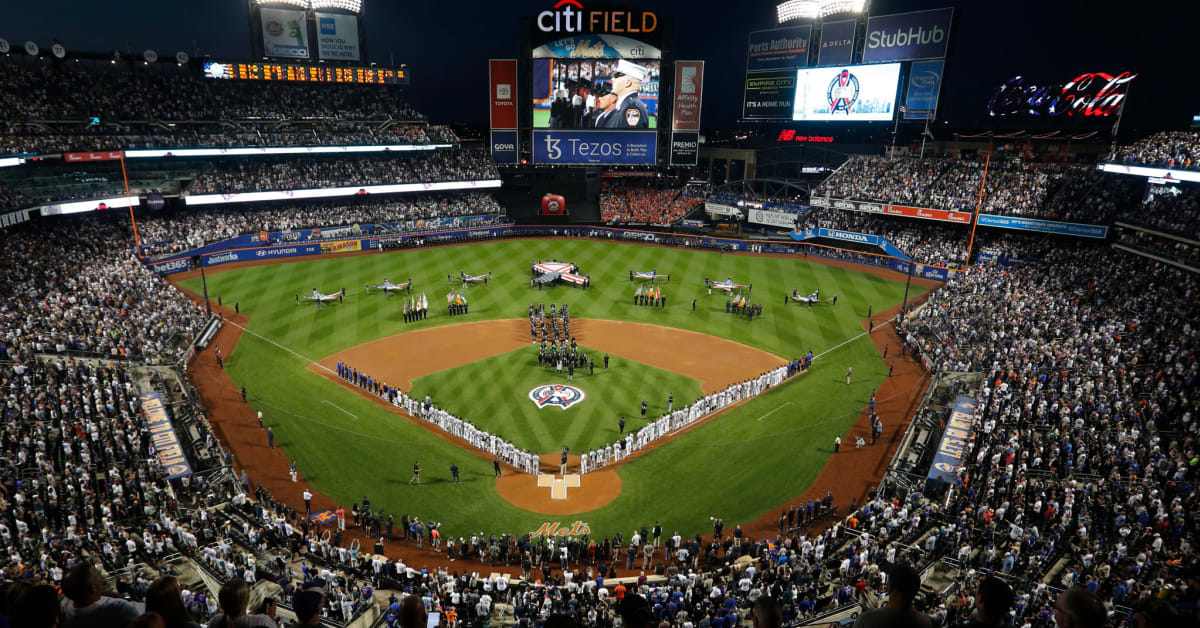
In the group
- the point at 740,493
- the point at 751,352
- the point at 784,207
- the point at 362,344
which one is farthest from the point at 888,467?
the point at 784,207

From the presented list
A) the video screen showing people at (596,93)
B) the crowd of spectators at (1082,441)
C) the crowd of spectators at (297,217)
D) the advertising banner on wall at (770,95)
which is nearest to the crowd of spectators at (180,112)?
the crowd of spectators at (297,217)

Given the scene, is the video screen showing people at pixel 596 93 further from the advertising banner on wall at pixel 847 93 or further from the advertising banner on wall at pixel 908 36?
the advertising banner on wall at pixel 908 36

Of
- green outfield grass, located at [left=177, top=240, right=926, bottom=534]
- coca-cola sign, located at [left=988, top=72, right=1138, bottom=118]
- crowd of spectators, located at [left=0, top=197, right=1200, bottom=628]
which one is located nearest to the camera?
crowd of spectators, located at [left=0, top=197, right=1200, bottom=628]

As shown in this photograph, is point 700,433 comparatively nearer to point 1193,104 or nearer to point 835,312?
point 835,312

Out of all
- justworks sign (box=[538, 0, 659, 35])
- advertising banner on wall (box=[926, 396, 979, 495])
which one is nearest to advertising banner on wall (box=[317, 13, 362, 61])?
justworks sign (box=[538, 0, 659, 35])

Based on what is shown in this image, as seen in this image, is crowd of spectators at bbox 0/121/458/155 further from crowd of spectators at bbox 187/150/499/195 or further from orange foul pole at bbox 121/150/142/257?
crowd of spectators at bbox 187/150/499/195

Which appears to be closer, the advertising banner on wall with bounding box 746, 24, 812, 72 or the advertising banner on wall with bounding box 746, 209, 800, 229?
the advertising banner on wall with bounding box 746, 24, 812, 72
